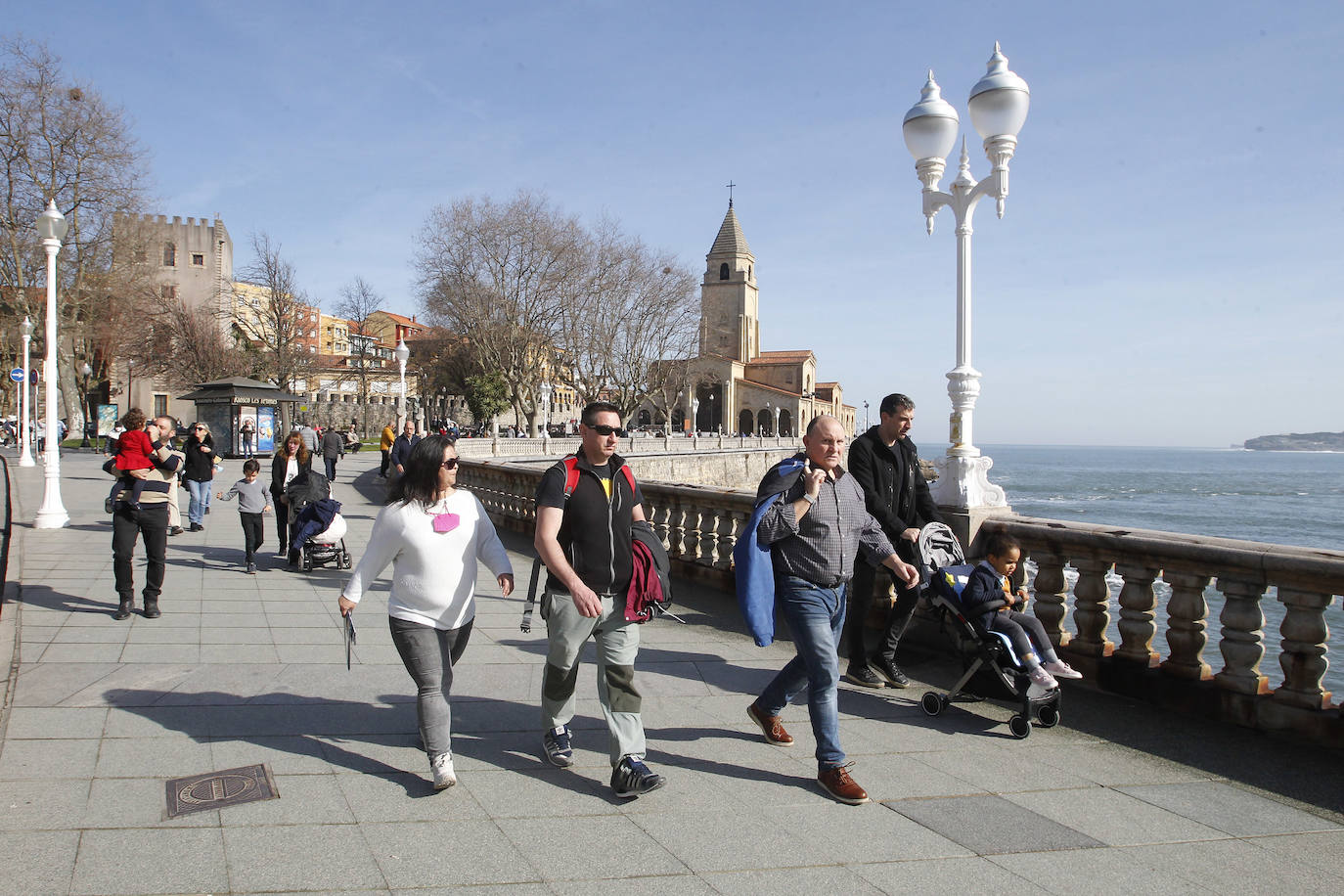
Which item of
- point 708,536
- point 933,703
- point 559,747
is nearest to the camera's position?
point 559,747

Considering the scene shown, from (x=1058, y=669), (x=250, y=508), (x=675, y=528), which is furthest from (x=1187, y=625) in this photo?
(x=250, y=508)

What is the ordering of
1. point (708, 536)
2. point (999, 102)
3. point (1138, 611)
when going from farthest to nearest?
point (708, 536), point (999, 102), point (1138, 611)

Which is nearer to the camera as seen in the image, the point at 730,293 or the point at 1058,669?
the point at 1058,669

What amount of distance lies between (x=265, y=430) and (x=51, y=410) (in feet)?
59.9

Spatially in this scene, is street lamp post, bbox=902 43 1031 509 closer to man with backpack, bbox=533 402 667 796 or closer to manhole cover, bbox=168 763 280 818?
man with backpack, bbox=533 402 667 796

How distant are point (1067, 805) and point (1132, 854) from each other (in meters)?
0.47

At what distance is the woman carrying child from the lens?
15.3 ft

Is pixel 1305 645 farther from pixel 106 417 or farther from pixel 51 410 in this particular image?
pixel 106 417

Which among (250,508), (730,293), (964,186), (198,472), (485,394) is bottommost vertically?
(250,508)

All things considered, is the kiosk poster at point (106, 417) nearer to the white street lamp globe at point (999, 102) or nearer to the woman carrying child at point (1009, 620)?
the white street lamp globe at point (999, 102)

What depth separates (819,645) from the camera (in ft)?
12.8

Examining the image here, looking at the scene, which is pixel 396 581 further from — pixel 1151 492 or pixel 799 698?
pixel 1151 492

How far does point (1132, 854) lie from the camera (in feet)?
11.1

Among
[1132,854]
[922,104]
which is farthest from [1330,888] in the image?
[922,104]
